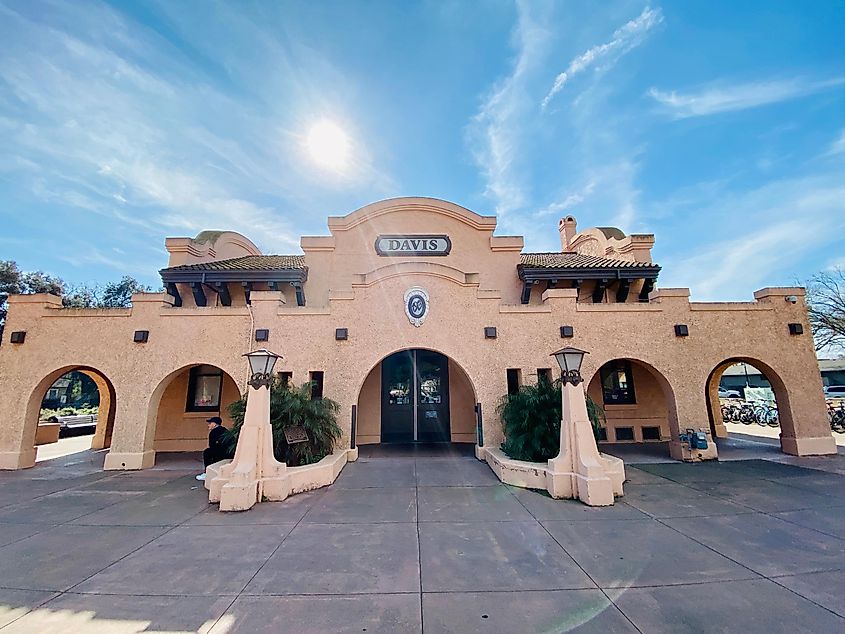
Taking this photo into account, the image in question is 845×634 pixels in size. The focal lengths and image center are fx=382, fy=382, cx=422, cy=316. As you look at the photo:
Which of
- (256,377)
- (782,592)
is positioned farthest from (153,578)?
(782,592)

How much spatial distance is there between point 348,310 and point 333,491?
475cm

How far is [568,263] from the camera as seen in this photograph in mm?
13539

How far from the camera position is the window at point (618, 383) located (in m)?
12.7

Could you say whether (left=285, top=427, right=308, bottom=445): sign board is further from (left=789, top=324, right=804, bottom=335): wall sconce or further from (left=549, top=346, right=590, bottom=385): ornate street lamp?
(left=789, top=324, right=804, bottom=335): wall sconce

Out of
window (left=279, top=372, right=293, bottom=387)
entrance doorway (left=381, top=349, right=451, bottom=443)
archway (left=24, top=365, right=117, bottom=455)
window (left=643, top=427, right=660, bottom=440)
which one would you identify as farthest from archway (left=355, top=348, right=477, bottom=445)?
archway (left=24, top=365, right=117, bottom=455)

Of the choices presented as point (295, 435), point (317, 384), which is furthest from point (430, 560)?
point (317, 384)

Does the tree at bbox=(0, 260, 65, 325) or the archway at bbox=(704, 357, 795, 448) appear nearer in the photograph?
the archway at bbox=(704, 357, 795, 448)

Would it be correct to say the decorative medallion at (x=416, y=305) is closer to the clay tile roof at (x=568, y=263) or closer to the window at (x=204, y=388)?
the clay tile roof at (x=568, y=263)

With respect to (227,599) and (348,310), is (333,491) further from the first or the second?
(348,310)

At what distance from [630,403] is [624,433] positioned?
1007mm

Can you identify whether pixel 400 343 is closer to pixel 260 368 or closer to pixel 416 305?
pixel 416 305

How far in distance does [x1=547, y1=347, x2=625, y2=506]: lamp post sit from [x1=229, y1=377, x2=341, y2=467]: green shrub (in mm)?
4944

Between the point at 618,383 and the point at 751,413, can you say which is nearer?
the point at 618,383

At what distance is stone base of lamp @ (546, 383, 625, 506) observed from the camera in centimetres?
664
